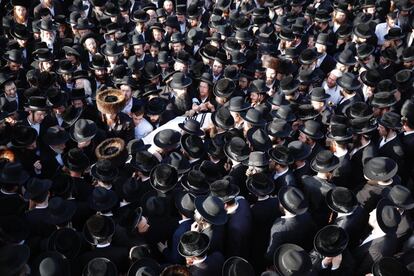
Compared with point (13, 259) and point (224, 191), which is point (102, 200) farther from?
point (224, 191)

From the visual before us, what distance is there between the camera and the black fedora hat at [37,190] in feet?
15.8

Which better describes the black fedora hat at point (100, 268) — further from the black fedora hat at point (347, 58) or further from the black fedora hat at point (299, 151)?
the black fedora hat at point (347, 58)

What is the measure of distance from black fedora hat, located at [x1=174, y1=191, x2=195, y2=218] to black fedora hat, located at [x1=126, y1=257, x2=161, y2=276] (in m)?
0.90

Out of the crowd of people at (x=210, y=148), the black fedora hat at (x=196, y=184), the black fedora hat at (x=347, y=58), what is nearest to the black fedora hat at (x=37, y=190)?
the crowd of people at (x=210, y=148)

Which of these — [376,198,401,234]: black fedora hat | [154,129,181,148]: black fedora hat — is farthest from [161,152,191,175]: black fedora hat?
[376,198,401,234]: black fedora hat

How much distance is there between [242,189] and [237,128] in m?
1.32

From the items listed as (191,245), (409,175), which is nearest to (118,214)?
(191,245)

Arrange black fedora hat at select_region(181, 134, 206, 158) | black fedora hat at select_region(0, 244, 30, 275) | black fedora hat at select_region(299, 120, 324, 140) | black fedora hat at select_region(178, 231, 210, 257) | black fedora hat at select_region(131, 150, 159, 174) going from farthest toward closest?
black fedora hat at select_region(299, 120, 324, 140) < black fedora hat at select_region(181, 134, 206, 158) < black fedora hat at select_region(131, 150, 159, 174) < black fedora hat at select_region(178, 231, 210, 257) < black fedora hat at select_region(0, 244, 30, 275)

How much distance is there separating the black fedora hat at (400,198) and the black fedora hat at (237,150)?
6.36ft

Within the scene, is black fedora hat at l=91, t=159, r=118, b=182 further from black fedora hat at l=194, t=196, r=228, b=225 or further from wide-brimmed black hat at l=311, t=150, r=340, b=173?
wide-brimmed black hat at l=311, t=150, r=340, b=173

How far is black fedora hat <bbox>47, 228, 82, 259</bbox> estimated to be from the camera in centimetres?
426

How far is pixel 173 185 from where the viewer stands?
5.20 meters

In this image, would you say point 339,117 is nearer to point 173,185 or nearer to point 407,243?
point 407,243

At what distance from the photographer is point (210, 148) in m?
6.06
